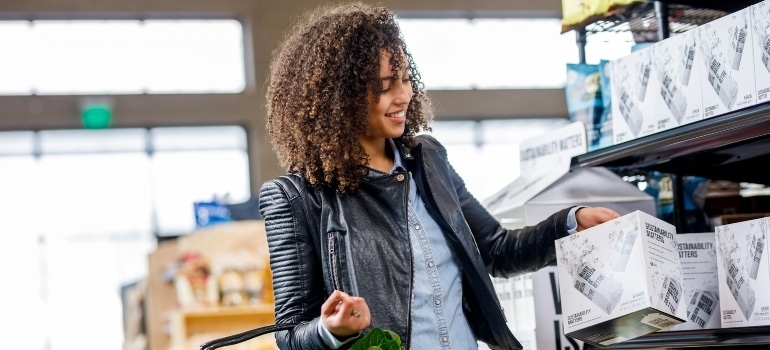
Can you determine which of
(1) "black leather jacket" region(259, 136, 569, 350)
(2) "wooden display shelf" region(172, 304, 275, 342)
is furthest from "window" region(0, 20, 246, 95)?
(1) "black leather jacket" region(259, 136, 569, 350)

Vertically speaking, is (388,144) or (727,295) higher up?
(388,144)

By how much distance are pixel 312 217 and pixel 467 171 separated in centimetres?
1041

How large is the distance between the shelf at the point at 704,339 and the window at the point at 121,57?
31.1ft

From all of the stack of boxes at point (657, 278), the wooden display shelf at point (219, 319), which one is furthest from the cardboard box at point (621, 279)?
the wooden display shelf at point (219, 319)

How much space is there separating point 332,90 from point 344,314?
51 cm

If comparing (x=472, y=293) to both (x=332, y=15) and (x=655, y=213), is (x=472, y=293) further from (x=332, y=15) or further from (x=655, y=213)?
(x=655, y=213)

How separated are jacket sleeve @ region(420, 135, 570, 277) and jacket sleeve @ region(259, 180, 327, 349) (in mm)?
408

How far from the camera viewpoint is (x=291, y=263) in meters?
1.99

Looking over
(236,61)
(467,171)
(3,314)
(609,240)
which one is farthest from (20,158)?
(609,240)

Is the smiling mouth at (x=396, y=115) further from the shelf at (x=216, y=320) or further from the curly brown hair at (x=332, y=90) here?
the shelf at (x=216, y=320)

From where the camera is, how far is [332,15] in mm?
2145

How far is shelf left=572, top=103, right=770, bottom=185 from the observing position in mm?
1987

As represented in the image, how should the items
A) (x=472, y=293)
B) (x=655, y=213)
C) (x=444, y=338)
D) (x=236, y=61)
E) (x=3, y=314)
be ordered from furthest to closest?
(x=236, y=61) < (x=3, y=314) < (x=655, y=213) < (x=472, y=293) < (x=444, y=338)

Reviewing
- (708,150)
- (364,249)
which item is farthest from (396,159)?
(708,150)
